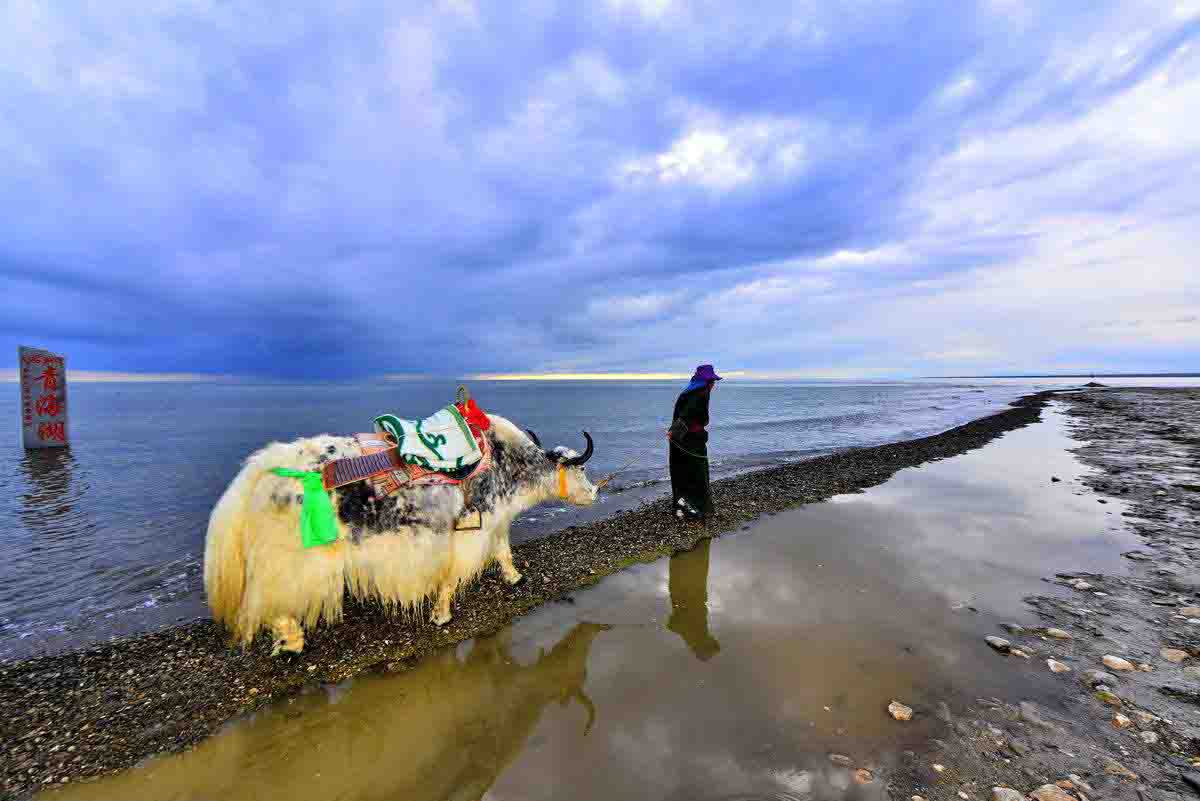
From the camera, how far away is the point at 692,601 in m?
4.39

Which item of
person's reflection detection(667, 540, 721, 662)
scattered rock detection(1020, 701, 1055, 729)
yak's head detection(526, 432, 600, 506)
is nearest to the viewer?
scattered rock detection(1020, 701, 1055, 729)

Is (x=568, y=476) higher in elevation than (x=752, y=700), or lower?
higher

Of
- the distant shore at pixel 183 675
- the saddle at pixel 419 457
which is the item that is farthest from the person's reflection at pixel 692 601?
the saddle at pixel 419 457

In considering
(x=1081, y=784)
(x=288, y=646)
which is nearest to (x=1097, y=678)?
(x=1081, y=784)

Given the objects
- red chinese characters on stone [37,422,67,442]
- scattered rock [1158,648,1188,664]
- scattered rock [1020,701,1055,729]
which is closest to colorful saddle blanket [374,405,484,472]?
scattered rock [1020,701,1055,729]

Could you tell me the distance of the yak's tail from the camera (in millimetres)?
3285

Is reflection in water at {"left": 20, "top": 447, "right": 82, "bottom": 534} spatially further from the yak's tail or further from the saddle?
the saddle

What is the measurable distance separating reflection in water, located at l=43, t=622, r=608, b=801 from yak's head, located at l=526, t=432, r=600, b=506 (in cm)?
204

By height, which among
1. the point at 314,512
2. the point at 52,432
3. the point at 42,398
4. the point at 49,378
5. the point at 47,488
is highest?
the point at 49,378

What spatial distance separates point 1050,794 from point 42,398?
1016 inches

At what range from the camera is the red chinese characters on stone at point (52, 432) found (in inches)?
633

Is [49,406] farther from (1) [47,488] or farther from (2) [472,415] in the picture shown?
(2) [472,415]

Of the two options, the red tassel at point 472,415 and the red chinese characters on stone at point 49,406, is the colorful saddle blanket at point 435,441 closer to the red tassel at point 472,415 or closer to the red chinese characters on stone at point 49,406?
the red tassel at point 472,415

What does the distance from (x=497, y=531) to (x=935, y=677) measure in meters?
3.66
